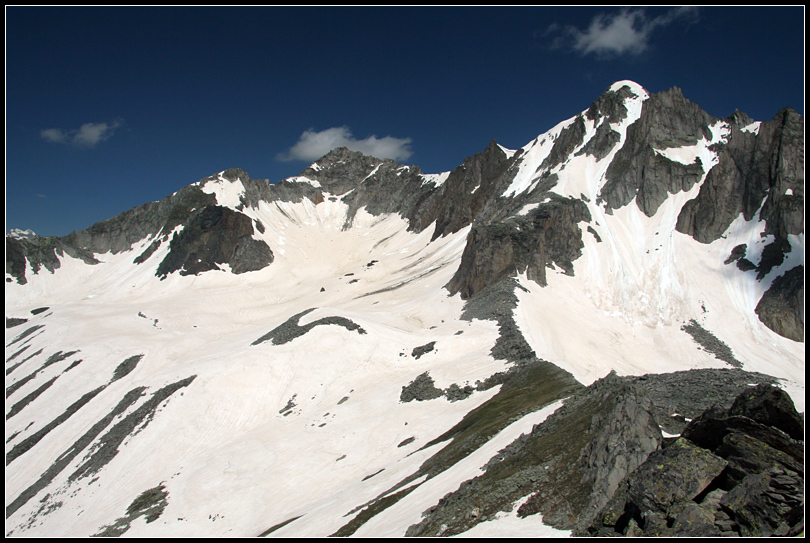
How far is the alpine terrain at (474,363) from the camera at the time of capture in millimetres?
11734

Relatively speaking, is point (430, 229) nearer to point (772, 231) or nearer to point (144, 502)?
point (772, 231)

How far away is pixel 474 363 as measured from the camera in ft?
112

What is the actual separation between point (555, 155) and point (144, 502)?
8078 centimetres

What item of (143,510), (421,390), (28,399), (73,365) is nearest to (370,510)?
(421,390)

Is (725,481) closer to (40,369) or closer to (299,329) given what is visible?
(299,329)

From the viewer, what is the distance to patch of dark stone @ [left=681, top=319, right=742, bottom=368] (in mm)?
45188

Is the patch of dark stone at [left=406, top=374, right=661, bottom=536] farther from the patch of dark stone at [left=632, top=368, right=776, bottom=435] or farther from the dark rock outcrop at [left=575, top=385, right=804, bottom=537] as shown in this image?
the patch of dark stone at [left=632, top=368, right=776, bottom=435]

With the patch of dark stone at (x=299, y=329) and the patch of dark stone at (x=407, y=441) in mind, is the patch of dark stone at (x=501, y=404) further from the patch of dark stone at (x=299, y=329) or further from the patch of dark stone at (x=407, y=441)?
the patch of dark stone at (x=299, y=329)

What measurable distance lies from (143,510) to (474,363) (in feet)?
A: 70.9

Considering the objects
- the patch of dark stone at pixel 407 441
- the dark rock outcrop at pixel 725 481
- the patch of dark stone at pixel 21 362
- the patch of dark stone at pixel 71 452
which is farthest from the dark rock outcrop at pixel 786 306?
the patch of dark stone at pixel 21 362

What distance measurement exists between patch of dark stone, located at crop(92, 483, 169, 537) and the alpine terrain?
0.17m

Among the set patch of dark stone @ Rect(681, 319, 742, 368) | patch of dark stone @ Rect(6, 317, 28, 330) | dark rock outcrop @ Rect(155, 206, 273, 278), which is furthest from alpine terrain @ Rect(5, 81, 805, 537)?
patch of dark stone @ Rect(6, 317, 28, 330)

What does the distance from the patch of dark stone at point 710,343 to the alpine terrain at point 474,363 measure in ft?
1.32

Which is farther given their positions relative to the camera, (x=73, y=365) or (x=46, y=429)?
(x=73, y=365)
